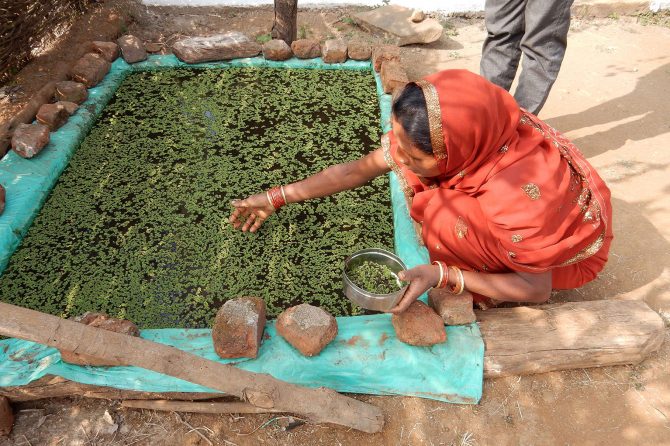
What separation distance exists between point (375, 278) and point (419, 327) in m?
0.25

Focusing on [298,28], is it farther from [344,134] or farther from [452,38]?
[344,134]

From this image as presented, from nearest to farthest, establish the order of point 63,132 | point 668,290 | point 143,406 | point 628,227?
point 143,406
point 668,290
point 628,227
point 63,132

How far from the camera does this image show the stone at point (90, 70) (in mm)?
3184

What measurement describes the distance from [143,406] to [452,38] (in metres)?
4.10

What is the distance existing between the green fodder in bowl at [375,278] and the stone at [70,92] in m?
2.42

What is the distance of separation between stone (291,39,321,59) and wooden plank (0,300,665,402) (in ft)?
8.70

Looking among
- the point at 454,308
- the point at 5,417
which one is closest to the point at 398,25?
the point at 454,308

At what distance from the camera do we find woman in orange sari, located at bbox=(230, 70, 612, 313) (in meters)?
1.42

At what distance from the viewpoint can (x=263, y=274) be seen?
2.21 metres

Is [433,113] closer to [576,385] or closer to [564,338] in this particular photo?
[564,338]

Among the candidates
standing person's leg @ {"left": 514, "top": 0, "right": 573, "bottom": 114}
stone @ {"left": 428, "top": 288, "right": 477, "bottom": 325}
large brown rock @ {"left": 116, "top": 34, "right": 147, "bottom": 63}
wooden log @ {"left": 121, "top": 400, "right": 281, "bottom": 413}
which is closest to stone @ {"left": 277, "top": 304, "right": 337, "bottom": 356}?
wooden log @ {"left": 121, "top": 400, "right": 281, "bottom": 413}

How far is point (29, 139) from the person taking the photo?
259 centimetres

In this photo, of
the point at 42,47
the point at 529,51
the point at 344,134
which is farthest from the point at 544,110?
the point at 42,47

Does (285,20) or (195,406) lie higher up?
(285,20)
